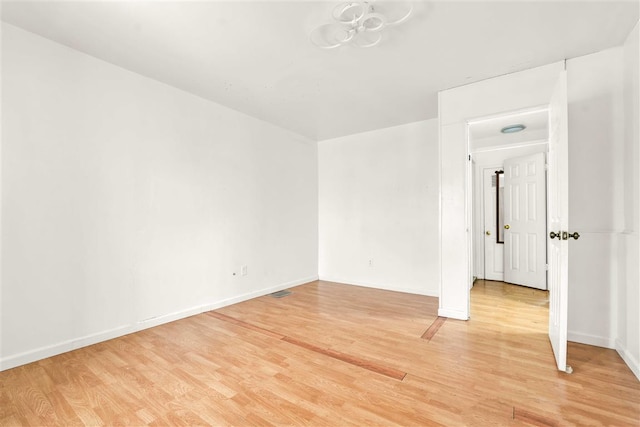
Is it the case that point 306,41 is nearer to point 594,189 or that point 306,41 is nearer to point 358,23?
point 358,23

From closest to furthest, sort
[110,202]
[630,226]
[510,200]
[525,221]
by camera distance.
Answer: [630,226] → [110,202] → [525,221] → [510,200]

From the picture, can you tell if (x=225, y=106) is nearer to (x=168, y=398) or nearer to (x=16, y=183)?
(x=16, y=183)

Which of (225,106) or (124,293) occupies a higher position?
(225,106)

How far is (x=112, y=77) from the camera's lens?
272 centimetres

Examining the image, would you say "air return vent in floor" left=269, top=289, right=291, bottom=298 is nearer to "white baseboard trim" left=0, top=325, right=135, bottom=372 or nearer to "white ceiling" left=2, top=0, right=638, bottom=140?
"white baseboard trim" left=0, top=325, right=135, bottom=372

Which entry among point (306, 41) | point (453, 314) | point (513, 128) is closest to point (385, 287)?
point (453, 314)

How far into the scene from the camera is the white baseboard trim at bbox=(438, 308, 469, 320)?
10.2ft

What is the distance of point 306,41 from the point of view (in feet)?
7.74

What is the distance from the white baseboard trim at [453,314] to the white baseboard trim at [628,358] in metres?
1.15

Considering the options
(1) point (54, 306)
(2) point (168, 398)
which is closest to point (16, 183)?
(1) point (54, 306)

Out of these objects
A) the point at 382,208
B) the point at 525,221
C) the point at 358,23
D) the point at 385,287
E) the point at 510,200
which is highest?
the point at 358,23

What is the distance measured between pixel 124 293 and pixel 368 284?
11.0ft

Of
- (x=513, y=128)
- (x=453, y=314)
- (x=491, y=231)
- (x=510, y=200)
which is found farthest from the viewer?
(x=491, y=231)

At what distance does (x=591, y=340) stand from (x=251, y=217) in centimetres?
386
